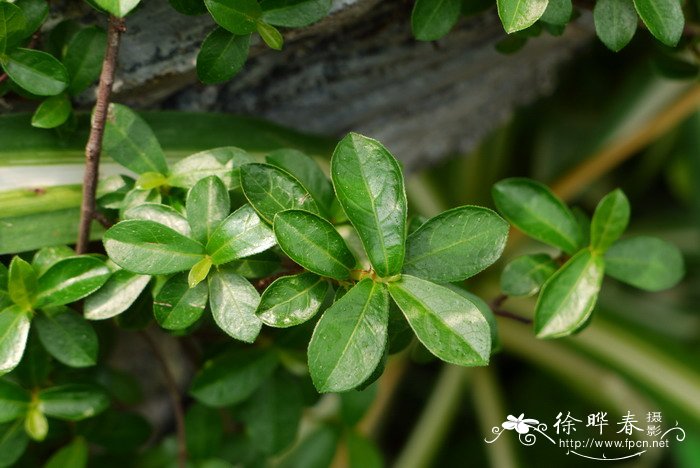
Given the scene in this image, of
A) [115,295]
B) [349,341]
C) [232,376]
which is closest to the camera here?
[349,341]

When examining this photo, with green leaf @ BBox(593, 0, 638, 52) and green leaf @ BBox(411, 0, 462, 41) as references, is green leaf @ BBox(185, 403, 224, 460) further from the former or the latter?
green leaf @ BBox(593, 0, 638, 52)

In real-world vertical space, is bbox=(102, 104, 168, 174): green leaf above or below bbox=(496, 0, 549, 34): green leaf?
below

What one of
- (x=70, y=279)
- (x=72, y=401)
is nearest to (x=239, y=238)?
(x=70, y=279)

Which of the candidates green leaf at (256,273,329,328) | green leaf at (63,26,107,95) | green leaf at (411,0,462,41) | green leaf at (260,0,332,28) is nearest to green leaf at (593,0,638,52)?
green leaf at (411,0,462,41)

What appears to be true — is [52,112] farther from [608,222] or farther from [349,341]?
[608,222]

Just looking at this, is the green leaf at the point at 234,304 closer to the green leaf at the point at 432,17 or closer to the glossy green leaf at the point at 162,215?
the glossy green leaf at the point at 162,215

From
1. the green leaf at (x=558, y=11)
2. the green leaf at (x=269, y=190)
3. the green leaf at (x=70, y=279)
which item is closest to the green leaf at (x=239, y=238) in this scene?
the green leaf at (x=269, y=190)

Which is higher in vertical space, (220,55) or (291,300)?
(220,55)
